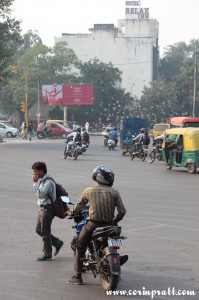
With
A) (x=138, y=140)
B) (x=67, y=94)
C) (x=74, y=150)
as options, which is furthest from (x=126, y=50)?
(x=74, y=150)

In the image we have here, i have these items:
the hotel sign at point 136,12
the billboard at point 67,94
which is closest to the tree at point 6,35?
the billboard at point 67,94

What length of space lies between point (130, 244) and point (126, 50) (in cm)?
10443

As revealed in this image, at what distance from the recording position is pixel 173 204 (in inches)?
680

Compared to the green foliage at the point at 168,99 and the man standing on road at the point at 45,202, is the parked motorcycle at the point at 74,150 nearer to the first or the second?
the man standing on road at the point at 45,202

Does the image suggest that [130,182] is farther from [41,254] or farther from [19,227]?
[41,254]

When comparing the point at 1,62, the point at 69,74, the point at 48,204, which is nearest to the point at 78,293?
the point at 48,204

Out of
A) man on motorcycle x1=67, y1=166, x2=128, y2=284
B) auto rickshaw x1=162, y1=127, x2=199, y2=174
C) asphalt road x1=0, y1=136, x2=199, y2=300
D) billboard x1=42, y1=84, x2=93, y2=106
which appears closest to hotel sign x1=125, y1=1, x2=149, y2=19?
billboard x1=42, y1=84, x2=93, y2=106

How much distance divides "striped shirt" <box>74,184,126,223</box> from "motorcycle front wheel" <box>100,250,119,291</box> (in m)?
0.51

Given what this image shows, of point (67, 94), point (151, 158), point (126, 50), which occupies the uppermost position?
point (126, 50)

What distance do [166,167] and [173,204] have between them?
13286 millimetres

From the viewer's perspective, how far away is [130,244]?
11375 mm

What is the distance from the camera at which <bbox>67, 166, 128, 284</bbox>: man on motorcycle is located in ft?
27.7

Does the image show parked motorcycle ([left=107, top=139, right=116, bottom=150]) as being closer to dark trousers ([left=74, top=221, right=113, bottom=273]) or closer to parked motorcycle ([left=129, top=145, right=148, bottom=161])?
parked motorcycle ([left=129, top=145, right=148, bottom=161])

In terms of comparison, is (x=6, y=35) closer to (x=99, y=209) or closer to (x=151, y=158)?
(x=151, y=158)
